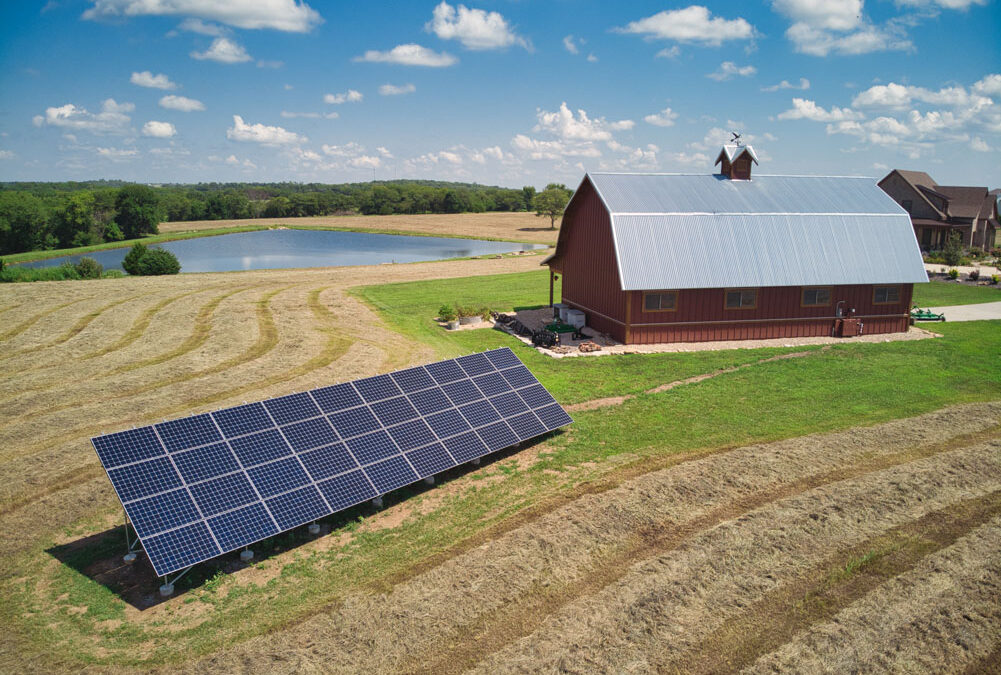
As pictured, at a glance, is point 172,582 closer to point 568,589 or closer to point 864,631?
point 568,589

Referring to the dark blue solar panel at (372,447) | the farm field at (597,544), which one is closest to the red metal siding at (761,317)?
the farm field at (597,544)

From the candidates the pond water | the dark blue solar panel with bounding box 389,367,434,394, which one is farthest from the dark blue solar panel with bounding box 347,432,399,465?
the pond water

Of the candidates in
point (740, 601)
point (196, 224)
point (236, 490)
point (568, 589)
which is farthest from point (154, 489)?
point (196, 224)

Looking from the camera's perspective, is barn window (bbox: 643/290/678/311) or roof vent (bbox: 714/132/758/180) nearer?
barn window (bbox: 643/290/678/311)

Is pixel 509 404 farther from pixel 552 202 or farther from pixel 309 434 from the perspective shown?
pixel 552 202

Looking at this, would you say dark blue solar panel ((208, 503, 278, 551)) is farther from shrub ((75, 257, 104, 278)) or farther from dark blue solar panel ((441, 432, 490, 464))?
shrub ((75, 257, 104, 278))

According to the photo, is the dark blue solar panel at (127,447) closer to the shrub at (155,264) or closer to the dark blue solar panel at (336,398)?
the dark blue solar panel at (336,398)
